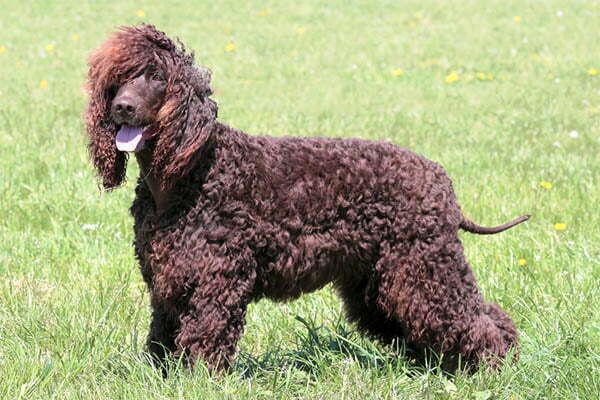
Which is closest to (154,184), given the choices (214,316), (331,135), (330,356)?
(214,316)

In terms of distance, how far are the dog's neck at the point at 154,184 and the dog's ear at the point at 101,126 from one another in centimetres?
12

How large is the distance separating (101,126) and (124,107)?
0.26 m

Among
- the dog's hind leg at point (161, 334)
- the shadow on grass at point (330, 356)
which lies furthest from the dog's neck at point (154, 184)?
the shadow on grass at point (330, 356)

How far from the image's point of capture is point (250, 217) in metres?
3.30

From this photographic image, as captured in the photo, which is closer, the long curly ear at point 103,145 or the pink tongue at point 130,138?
the pink tongue at point 130,138

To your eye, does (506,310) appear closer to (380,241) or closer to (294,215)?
(380,241)

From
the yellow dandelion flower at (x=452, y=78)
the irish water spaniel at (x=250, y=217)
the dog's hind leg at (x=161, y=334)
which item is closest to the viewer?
the irish water spaniel at (x=250, y=217)

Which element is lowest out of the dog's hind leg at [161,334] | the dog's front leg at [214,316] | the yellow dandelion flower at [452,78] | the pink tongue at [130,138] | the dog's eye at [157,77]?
the yellow dandelion flower at [452,78]

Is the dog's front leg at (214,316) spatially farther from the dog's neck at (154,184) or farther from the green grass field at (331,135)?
the dog's neck at (154,184)

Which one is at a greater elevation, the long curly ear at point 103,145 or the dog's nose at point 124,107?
the dog's nose at point 124,107

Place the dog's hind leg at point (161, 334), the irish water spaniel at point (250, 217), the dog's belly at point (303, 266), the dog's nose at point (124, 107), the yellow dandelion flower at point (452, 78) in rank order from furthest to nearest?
the yellow dandelion flower at point (452, 78), the dog's hind leg at point (161, 334), the dog's belly at point (303, 266), the irish water spaniel at point (250, 217), the dog's nose at point (124, 107)

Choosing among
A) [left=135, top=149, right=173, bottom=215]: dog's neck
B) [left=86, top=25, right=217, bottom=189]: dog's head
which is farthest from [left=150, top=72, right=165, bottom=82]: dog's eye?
[left=135, top=149, right=173, bottom=215]: dog's neck

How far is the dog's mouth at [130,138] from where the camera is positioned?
3111 millimetres

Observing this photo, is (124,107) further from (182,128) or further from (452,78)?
(452,78)
